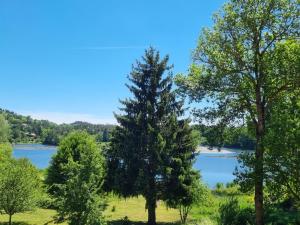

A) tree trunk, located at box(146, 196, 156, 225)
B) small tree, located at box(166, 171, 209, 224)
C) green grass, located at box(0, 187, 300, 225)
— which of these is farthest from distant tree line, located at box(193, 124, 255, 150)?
tree trunk, located at box(146, 196, 156, 225)

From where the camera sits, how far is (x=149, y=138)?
30.7 meters

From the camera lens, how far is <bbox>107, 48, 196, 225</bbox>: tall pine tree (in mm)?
30516

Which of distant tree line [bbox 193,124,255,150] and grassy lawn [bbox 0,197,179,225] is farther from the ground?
distant tree line [bbox 193,124,255,150]

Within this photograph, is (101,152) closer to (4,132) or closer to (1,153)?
(1,153)

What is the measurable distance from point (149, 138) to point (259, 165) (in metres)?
15.5

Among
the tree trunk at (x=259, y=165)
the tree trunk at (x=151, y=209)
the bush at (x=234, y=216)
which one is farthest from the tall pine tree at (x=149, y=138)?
the tree trunk at (x=259, y=165)

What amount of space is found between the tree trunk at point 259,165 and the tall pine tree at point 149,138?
1174cm

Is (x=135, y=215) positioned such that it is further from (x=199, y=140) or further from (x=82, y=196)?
(x=82, y=196)

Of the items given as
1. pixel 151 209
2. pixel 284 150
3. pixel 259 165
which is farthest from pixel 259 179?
pixel 151 209

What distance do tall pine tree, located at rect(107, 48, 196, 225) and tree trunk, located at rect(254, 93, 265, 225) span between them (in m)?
11.7

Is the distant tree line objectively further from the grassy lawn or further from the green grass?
the grassy lawn

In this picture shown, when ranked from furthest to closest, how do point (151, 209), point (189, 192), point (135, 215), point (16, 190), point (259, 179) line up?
1. point (135, 215)
2. point (151, 209)
3. point (189, 192)
4. point (16, 190)
5. point (259, 179)

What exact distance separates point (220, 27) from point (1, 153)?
32.5 metres

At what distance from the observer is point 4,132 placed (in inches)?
3344
